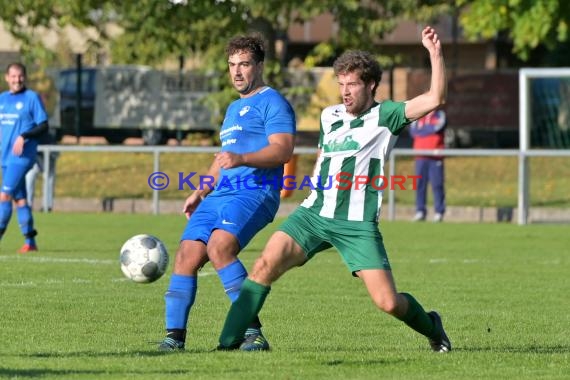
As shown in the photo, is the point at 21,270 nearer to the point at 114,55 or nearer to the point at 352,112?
the point at 352,112

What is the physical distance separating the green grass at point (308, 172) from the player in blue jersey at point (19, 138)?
973 centimetres

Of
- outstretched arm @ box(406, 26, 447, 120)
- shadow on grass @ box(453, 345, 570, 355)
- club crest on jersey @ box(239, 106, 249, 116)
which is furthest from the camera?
Answer: shadow on grass @ box(453, 345, 570, 355)

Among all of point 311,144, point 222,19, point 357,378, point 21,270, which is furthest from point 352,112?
point 311,144

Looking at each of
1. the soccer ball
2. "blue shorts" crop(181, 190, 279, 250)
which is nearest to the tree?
the soccer ball

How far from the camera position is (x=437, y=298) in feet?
40.6

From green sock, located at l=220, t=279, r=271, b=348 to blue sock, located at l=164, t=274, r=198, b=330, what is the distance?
1.02ft

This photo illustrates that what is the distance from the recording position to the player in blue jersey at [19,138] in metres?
16.1

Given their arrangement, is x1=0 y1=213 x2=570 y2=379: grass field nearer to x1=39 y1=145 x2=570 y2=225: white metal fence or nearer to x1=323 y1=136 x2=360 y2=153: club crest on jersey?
x1=323 y1=136 x2=360 y2=153: club crest on jersey

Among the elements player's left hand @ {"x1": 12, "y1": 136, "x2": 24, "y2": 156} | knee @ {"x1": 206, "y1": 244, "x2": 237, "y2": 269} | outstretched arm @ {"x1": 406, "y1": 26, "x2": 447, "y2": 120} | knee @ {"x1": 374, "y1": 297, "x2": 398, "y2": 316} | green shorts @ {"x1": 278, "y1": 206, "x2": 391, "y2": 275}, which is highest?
outstretched arm @ {"x1": 406, "y1": 26, "x2": 447, "y2": 120}

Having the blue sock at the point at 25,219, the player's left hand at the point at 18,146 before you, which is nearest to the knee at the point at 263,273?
the player's left hand at the point at 18,146

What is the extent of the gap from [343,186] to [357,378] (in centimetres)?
129

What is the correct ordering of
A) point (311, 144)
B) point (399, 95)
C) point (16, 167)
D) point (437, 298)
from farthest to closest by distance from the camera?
point (399, 95) → point (311, 144) → point (16, 167) → point (437, 298)

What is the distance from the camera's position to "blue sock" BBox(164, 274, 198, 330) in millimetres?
8617

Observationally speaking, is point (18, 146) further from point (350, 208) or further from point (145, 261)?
point (350, 208)
